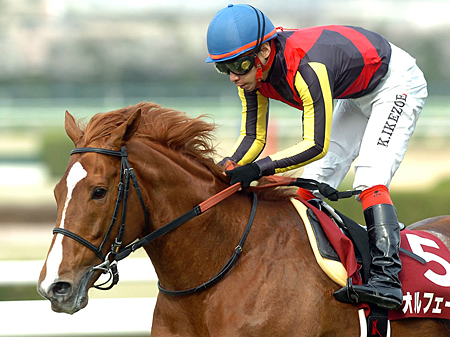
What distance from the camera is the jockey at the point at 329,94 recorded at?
2.45 meters

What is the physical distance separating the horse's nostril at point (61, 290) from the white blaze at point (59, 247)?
0.03 m

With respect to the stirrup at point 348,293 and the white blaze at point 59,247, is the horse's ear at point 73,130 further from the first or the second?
the stirrup at point 348,293

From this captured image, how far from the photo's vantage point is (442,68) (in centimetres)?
2067

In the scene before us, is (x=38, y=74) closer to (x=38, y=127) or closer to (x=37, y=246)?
(x=38, y=127)

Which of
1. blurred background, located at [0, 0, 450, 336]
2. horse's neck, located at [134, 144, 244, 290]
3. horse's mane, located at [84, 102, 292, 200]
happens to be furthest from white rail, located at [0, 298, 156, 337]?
blurred background, located at [0, 0, 450, 336]

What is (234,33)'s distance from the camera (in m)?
2.45

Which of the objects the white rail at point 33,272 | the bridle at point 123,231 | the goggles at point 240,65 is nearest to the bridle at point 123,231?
the bridle at point 123,231

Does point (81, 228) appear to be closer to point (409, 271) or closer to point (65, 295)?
point (65, 295)

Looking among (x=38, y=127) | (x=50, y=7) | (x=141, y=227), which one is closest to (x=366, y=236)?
(x=141, y=227)

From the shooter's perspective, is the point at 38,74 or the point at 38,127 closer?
the point at 38,127

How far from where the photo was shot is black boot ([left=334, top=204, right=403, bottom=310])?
2377mm

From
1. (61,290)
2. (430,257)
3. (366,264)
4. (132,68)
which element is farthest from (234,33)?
(132,68)

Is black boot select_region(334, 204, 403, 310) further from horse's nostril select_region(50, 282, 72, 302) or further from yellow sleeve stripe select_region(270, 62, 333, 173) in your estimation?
horse's nostril select_region(50, 282, 72, 302)

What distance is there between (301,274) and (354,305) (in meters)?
0.29
